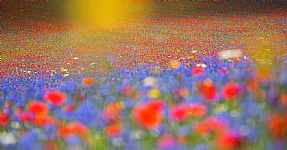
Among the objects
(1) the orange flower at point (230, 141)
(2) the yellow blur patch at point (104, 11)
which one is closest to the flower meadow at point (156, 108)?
(1) the orange flower at point (230, 141)

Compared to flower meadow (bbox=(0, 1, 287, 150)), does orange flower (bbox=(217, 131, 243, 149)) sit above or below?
above

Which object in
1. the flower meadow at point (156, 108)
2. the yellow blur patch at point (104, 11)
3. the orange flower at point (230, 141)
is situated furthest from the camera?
the yellow blur patch at point (104, 11)

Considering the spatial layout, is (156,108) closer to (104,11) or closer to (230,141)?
(230,141)

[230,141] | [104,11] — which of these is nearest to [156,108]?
[230,141]

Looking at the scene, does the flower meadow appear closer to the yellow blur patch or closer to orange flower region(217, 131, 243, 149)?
orange flower region(217, 131, 243, 149)

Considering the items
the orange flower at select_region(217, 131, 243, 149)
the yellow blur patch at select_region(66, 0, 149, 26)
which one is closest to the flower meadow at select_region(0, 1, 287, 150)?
the orange flower at select_region(217, 131, 243, 149)

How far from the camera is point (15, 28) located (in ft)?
58.3

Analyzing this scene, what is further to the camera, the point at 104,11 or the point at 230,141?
the point at 104,11

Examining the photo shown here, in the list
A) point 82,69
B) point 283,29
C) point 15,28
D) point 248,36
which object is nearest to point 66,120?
point 82,69

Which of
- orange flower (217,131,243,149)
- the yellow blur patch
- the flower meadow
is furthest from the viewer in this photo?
the yellow blur patch

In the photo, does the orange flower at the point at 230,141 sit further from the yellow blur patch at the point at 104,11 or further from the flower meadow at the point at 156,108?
the yellow blur patch at the point at 104,11

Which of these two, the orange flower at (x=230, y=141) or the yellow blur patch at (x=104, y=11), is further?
the yellow blur patch at (x=104, y=11)

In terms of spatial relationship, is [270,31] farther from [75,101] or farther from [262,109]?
[262,109]

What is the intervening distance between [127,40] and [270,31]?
3485 millimetres
